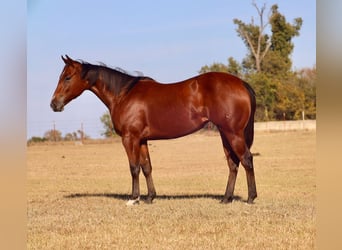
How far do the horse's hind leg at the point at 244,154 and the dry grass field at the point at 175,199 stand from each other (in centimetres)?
22

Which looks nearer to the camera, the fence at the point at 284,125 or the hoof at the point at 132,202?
the fence at the point at 284,125

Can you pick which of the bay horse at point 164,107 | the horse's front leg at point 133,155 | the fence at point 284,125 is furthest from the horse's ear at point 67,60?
the fence at point 284,125

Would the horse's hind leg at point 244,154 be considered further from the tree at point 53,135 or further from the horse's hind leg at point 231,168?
the tree at point 53,135

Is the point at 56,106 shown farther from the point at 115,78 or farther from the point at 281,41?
the point at 281,41

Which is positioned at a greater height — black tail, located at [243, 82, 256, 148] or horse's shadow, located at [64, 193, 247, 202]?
black tail, located at [243, 82, 256, 148]

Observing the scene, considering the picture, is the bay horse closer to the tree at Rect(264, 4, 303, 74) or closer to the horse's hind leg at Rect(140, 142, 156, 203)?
the horse's hind leg at Rect(140, 142, 156, 203)

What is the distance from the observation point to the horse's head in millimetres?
5941

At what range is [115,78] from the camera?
21.9 ft

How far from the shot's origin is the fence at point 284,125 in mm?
6402

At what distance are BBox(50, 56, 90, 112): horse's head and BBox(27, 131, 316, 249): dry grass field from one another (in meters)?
1.13

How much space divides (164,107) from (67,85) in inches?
50.6

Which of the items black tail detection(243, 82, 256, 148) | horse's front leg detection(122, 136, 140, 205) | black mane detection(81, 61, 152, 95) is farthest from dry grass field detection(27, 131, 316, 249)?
black mane detection(81, 61, 152, 95)
